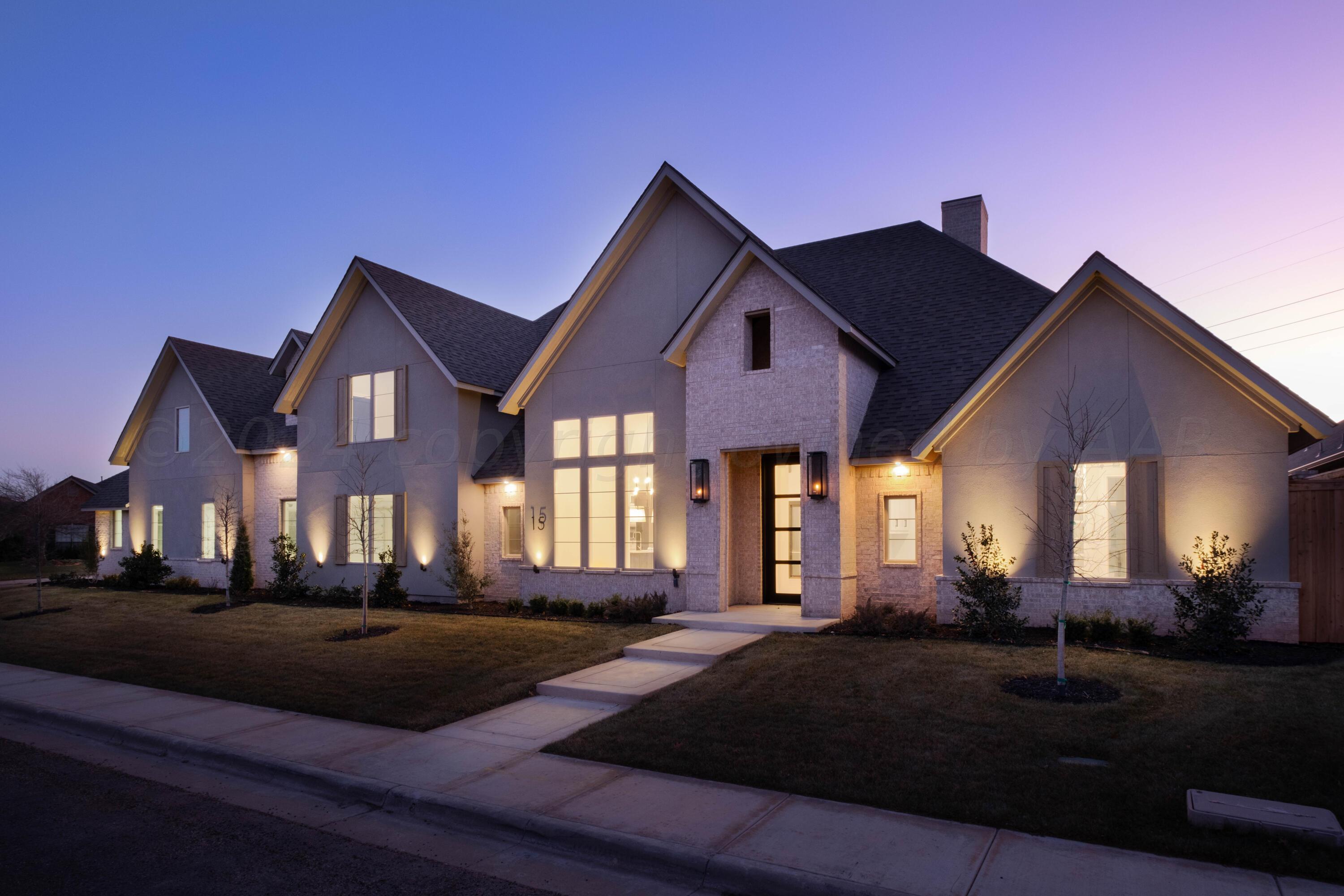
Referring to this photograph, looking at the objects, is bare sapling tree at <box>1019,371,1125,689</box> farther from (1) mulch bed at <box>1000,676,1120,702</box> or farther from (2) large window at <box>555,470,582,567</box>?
(2) large window at <box>555,470,582,567</box>

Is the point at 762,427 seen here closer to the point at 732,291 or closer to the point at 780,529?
the point at 780,529

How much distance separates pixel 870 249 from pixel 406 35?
14.1 meters

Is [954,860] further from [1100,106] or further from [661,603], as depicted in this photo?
[1100,106]

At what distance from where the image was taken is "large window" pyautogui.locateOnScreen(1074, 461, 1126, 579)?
461 inches

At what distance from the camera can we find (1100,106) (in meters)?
14.5

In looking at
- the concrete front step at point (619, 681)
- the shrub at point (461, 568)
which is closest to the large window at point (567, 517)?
the shrub at point (461, 568)

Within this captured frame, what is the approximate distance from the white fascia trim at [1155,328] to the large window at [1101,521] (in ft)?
6.12

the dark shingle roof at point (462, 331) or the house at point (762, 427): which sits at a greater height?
the dark shingle roof at point (462, 331)

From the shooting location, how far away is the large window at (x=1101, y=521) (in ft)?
38.4

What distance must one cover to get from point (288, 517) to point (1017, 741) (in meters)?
21.0

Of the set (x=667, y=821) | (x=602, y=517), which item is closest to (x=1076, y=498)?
(x=602, y=517)

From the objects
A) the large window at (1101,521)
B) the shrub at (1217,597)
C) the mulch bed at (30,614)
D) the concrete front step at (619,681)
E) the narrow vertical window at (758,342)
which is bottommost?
the mulch bed at (30,614)

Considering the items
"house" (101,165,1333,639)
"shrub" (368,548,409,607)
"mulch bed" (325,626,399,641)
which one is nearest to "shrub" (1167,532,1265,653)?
"house" (101,165,1333,639)

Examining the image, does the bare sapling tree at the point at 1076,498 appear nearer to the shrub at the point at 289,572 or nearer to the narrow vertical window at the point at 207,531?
the shrub at the point at 289,572
